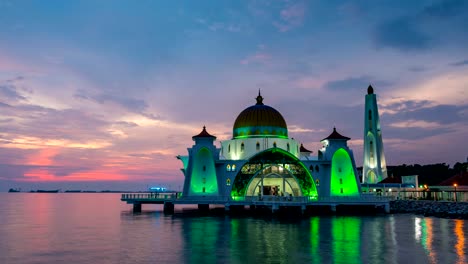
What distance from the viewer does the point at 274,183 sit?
65875 millimetres

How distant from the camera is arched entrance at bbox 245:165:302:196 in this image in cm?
6381

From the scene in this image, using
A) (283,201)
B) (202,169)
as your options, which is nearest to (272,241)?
(283,201)

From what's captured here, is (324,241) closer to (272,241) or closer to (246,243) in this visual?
(272,241)

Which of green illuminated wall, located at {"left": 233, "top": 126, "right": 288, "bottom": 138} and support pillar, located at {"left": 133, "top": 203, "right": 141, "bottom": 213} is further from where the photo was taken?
support pillar, located at {"left": 133, "top": 203, "right": 141, "bottom": 213}

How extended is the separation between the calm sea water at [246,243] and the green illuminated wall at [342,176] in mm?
13946

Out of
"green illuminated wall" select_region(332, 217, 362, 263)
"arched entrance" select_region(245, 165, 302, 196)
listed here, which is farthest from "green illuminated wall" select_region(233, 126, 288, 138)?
"green illuminated wall" select_region(332, 217, 362, 263)

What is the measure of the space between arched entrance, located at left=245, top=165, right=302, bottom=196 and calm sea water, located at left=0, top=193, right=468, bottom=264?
15891mm

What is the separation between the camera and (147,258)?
28.2 meters

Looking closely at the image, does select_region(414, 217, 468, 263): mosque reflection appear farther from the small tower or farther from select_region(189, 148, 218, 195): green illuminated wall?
the small tower

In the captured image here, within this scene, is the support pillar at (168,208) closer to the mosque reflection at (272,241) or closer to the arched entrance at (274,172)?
the arched entrance at (274,172)

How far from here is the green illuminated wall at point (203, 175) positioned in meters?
61.3

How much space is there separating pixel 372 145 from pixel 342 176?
86.0ft

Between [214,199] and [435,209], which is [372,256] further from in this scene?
[435,209]

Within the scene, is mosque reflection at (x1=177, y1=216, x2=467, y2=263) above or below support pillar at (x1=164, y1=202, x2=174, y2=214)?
below
